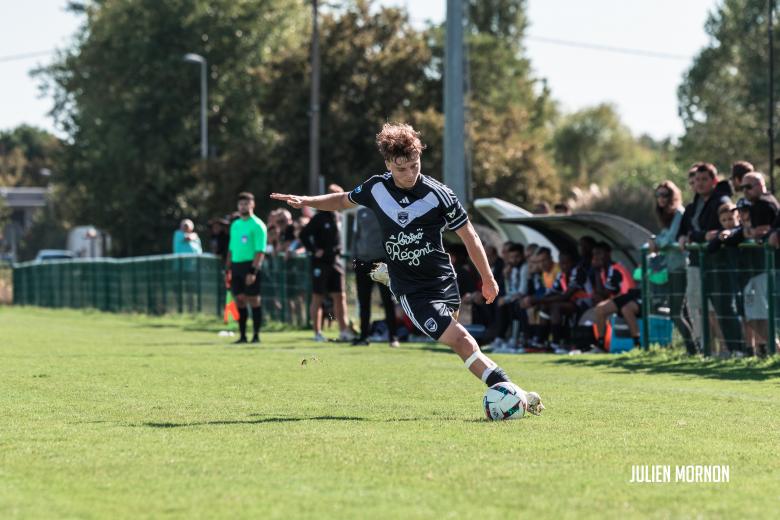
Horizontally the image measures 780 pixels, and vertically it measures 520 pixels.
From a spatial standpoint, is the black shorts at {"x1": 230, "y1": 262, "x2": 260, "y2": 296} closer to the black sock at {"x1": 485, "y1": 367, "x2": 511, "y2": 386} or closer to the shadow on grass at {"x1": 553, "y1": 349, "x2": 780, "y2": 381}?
the shadow on grass at {"x1": 553, "y1": 349, "x2": 780, "y2": 381}

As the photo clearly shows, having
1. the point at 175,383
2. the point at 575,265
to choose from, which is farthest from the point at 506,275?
the point at 175,383

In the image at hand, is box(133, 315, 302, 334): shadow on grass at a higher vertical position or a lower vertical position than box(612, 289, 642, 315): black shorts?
lower

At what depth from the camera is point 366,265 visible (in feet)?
62.1

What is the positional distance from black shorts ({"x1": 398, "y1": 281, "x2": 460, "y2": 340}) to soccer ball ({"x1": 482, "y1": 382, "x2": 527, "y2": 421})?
0.67 meters

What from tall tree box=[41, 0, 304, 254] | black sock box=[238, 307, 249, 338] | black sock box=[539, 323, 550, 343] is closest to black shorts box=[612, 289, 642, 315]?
black sock box=[539, 323, 550, 343]

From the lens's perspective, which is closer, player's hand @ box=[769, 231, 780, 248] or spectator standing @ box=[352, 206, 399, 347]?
player's hand @ box=[769, 231, 780, 248]

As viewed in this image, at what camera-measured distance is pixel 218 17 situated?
65.5 metres

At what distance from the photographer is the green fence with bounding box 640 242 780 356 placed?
15.3m

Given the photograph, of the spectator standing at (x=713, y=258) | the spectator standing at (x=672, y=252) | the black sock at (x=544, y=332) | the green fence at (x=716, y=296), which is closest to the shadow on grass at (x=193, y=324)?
the black sock at (x=544, y=332)

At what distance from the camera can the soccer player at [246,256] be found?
65.4ft

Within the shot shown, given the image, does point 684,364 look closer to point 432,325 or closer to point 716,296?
point 716,296

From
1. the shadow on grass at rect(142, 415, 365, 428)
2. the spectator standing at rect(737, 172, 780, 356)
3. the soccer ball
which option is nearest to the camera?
the shadow on grass at rect(142, 415, 365, 428)

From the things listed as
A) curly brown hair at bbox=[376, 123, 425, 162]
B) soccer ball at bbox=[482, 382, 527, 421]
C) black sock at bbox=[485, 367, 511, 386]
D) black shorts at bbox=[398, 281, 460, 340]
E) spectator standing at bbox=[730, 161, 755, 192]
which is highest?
spectator standing at bbox=[730, 161, 755, 192]

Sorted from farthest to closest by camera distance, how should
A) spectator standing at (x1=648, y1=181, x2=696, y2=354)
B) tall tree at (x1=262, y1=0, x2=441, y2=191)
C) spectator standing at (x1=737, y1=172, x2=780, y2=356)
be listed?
tall tree at (x1=262, y1=0, x2=441, y2=191) → spectator standing at (x1=648, y1=181, x2=696, y2=354) → spectator standing at (x1=737, y1=172, x2=780, y2=356)
